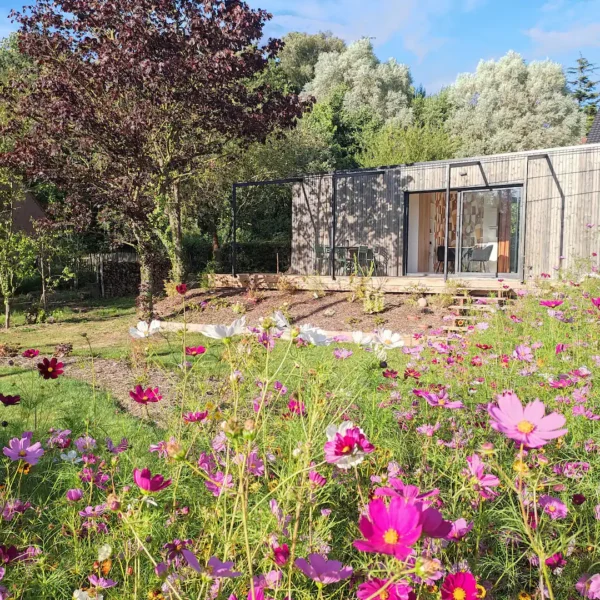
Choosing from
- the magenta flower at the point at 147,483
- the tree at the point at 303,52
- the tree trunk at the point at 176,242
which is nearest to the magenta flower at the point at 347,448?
the magenta flower at the point at 147,483

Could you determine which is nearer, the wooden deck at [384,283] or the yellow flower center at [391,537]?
the yellow flower center at [391,537]

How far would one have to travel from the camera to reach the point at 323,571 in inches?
28.3

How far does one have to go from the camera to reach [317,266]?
12.6 metres

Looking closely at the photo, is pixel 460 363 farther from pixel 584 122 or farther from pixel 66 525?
pixel 584 122

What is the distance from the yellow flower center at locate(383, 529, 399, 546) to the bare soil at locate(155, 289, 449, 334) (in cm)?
A: 637

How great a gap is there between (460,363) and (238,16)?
7298 mm

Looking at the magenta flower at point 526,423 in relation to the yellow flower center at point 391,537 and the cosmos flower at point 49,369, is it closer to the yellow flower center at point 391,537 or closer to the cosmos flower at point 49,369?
the yellow flower center at point 391,537

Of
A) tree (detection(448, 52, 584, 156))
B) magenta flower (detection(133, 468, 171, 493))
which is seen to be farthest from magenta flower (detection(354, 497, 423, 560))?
tree (detection(448, 52, 584, 156))

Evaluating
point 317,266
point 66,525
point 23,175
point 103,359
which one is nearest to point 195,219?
point 317,266

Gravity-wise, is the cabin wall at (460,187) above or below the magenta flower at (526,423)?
above

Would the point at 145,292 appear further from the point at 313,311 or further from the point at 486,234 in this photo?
the point at 486,234

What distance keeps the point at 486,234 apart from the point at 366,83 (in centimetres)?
1484

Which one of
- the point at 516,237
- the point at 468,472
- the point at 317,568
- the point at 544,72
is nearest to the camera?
the point at 317,568

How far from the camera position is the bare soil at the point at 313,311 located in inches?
298
